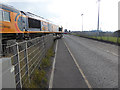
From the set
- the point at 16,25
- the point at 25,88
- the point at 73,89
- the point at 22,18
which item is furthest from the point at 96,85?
the point at 22,18

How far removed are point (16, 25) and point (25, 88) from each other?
934cm

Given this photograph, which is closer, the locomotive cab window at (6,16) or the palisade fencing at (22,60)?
the palisade fencing at (22,60)

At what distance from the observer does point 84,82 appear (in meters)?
4.81

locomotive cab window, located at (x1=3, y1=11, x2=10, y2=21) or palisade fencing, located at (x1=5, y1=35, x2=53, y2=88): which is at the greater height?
locomotive cab window, located at (x1=3, y1=11, x2=10, y2=21)

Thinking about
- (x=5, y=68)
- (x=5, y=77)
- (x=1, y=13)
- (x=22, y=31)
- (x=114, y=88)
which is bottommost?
(x=114, y=88)

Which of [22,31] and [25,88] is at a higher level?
[22,31]

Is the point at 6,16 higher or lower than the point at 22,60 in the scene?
higher

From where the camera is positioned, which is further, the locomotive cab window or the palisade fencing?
the locomotive cab window

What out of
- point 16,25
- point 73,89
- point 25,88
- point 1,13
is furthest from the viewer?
point 16,25

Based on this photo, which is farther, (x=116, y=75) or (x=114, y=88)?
(x=116, y=75)

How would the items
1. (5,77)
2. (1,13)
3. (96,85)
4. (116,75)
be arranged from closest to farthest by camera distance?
(5,77) → (96,85) → (116,75) → (1,13)

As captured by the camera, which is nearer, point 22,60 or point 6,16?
point 22,60

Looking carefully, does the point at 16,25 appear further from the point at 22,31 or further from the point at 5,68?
the point at 5,68

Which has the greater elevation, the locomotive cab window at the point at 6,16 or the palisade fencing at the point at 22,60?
the locomotive cab window at the point at 6,16
